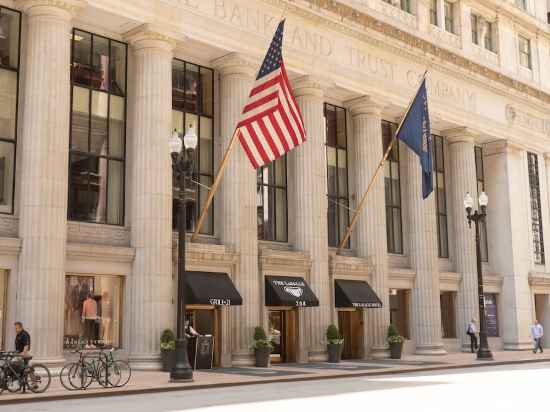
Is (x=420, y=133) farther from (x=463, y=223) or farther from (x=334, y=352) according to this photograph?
(x=334, y=352)

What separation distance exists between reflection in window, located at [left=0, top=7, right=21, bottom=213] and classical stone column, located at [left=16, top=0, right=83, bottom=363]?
57 cm

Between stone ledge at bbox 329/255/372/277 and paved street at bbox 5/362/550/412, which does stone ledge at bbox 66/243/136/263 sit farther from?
stone ledge at bbox 329/255/372/277

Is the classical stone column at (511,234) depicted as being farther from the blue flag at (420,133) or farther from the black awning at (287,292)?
the black awning at (287,292)

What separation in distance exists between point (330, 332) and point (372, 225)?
685cm

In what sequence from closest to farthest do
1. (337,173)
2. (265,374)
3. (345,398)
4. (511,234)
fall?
(345,398)
(265,374)
(337,173)
(511,234)

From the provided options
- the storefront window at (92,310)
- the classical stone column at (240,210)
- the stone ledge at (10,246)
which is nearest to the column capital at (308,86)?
the classical stone column at (240,210)

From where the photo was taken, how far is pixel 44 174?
24.1 meters

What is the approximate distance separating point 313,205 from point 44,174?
12999mm

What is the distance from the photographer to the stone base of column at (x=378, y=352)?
114 feet

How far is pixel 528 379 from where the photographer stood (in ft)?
75.7

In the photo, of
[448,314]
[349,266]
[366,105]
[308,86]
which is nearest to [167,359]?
[349,266]

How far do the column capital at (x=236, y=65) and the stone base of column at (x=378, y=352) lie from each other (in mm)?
13987

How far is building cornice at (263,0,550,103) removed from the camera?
110ft

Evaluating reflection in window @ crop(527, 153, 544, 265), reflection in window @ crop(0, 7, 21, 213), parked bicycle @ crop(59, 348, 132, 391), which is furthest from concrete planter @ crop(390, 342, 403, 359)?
reflection in window @ crop(0, 7, 21, 213)
